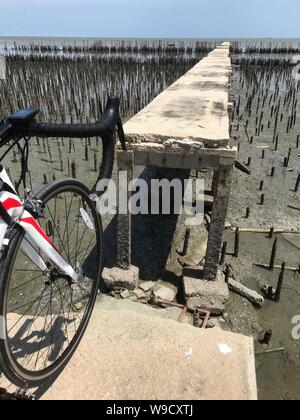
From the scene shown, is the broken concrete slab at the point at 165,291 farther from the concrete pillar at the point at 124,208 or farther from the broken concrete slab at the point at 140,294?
the concrete pillar at the point at 124,208

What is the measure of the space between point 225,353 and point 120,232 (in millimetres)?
1707

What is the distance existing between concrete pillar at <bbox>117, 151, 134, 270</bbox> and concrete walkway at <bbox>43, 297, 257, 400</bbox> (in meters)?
0.93

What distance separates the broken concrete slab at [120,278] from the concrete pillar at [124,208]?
0.07 meters

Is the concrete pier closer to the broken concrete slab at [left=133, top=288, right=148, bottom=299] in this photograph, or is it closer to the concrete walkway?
the broken concrete slab at [left=133, top=288, right=148, bottom=299]

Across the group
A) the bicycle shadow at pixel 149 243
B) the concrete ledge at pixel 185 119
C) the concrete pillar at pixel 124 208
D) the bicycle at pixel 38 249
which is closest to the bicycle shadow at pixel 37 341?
the bicycle at pixel 38 249

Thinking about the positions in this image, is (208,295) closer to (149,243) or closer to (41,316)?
(149,243)

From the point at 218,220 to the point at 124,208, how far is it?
1016mm

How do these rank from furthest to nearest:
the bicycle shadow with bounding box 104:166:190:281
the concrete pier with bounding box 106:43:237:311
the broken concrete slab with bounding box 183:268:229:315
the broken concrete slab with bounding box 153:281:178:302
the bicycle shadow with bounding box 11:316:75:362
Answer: the bicycle shadow with bounding box 104:166:190:281
the broken concrete slab with bounding box 153:281:178:302
the broken concrete slab with bounding box 183:268:229:315
the concrete pier with bounding box 106:43:237:311
the bicycle shadow with bounding box 11:316:75:362

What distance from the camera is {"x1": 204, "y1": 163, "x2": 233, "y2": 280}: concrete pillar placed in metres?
3.36

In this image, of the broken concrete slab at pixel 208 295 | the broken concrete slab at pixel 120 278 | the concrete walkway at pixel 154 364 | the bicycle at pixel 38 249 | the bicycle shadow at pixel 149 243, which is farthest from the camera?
the bicycle shadow at pixel 149 243

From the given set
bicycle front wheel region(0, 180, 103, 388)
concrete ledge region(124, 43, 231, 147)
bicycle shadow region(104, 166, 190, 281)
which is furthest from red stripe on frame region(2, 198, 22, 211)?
bicycle shadow region(104, 166, 190, 281)

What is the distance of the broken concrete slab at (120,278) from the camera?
3.96 m

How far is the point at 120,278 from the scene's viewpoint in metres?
3.96
